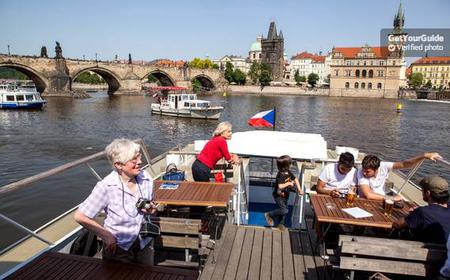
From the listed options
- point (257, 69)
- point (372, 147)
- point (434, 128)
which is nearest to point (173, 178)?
point (372, 147)

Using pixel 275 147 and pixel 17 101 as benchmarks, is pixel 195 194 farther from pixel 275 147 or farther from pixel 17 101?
pixel 17 101

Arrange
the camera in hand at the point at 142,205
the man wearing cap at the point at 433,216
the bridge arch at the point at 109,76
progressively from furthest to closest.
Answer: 1. the bridge arch at the point at 109,76
2. the man wearing cap at the point at 433,216
3. the camera in hand at the point at 142,205

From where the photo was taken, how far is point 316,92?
94.1 metres

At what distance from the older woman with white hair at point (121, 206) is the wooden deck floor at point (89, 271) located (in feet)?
0.45

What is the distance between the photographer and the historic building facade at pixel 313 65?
5285 inches

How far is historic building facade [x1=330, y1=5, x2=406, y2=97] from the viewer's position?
286 ft

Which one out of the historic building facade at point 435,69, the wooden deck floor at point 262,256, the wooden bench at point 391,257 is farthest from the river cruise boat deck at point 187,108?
the historic building facade at point 435,69

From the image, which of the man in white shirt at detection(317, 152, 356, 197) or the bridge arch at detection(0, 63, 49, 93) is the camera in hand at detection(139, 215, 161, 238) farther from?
the bridge arch at detection(0, 63, 49, 93)

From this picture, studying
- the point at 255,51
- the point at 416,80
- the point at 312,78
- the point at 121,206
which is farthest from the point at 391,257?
the point at 255,51

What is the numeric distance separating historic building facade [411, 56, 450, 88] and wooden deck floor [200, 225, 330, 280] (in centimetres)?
13107

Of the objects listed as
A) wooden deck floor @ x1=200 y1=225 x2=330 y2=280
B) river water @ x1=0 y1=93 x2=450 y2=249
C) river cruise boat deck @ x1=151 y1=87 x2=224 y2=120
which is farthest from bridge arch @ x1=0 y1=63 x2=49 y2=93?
wooden deck floor @ x1=200 y1=225 x2=330 y2=280

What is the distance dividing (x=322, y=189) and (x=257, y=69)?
340 feet

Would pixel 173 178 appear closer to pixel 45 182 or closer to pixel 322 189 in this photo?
pixel 322 189

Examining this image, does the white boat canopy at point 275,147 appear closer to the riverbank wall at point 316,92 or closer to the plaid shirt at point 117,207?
the plaid shirt at point 117,207
